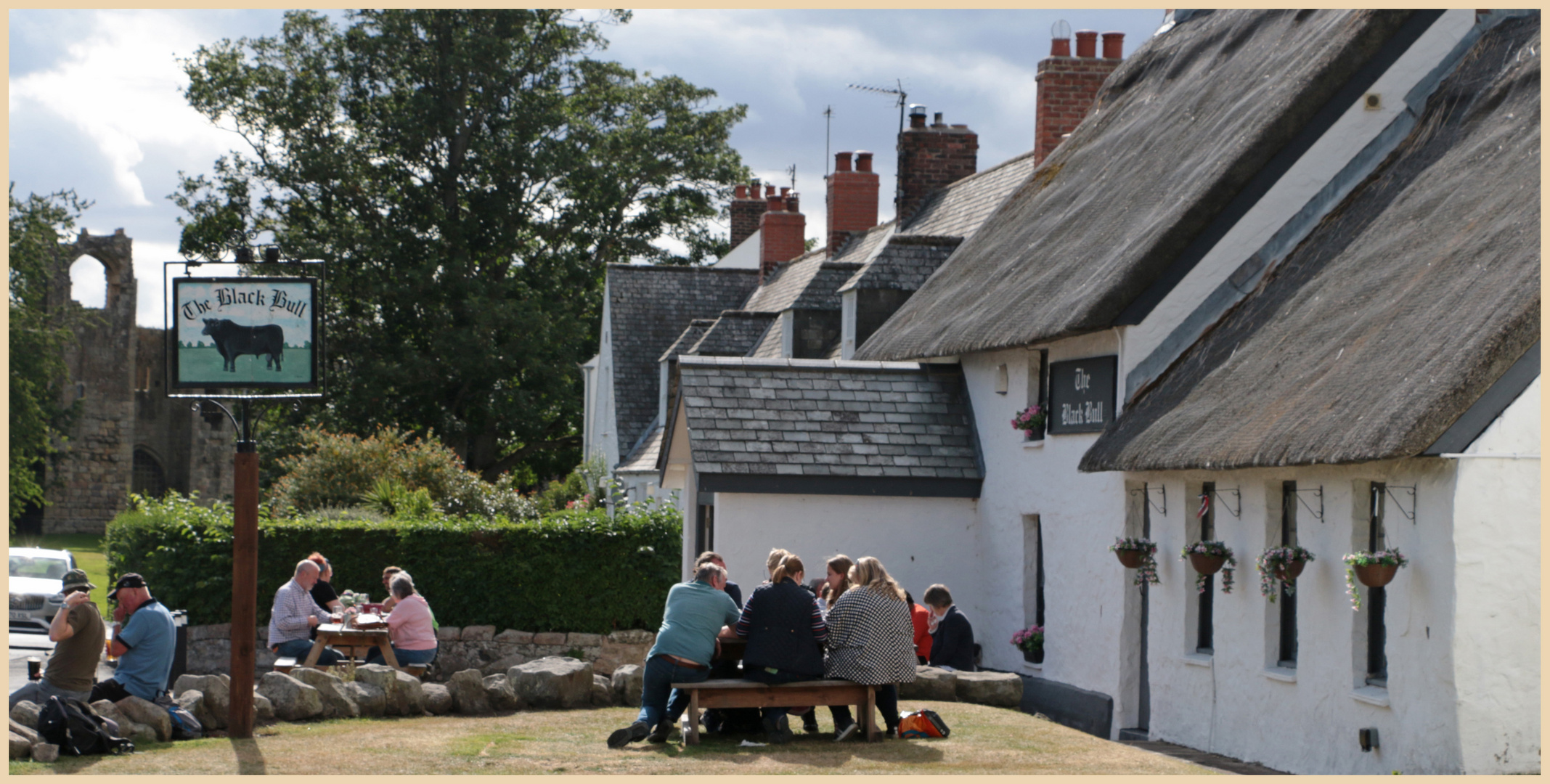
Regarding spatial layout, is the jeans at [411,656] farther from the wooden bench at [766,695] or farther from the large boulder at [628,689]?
the wooden bench at [766,695]

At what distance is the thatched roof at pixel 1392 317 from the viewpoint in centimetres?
915

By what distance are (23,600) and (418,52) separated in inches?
809

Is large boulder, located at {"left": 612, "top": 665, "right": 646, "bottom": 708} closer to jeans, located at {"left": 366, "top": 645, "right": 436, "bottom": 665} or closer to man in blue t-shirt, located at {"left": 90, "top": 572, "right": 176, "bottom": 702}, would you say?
jeans, located at {"left": 366, "top": 645, "right": 436, "bottom": 665}

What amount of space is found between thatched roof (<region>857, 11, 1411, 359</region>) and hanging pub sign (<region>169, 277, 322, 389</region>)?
264 inches

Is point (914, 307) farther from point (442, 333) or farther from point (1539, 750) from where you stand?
point (442, 333)

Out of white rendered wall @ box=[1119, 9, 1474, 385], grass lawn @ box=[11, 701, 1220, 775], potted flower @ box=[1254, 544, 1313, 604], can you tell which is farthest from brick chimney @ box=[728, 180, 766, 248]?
potted flower @ box=[1254, 544, 1313, 604]

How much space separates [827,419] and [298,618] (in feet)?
19.8

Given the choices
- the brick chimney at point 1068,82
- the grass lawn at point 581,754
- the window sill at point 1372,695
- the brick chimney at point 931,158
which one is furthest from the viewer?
the brick chimney at point 931,158

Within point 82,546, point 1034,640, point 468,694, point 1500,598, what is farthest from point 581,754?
point 82,546

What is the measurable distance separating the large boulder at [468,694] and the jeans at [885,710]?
3606mm

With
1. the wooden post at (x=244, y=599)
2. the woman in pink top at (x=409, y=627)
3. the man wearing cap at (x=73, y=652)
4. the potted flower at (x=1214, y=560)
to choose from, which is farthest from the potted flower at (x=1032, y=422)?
the man wearing cap at (x=73, y=652)

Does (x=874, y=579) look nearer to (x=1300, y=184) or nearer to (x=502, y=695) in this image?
(x=502, y=695)

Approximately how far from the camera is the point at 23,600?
73.4 ft

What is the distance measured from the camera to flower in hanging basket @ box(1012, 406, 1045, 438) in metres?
15.6
